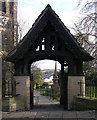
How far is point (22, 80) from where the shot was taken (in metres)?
19.5

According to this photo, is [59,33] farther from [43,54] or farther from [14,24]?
[14,24]

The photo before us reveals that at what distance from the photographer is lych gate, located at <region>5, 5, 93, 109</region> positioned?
756 inches

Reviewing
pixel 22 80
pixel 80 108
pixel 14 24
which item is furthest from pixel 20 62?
pixel 14 24

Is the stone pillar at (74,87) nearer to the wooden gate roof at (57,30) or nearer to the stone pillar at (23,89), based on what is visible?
the wooden gate roof at (57,30)

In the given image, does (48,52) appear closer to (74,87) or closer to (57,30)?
(57,30)

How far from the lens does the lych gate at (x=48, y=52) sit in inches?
756

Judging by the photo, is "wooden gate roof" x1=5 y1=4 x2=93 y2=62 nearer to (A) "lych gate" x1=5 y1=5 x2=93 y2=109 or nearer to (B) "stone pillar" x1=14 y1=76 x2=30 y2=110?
(A) "lych gate" x1=5 y1=5 x2=93 y2=109

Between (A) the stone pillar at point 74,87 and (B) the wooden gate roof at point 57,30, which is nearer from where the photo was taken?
(B) the wooden gate roof at point 57,30

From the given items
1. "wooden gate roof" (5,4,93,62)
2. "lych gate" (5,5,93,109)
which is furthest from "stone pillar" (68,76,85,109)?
"wooden gate roof" (5,4,93,62)

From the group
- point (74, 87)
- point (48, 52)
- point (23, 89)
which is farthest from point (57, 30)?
point (23, 89)

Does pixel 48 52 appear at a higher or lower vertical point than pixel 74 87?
higher

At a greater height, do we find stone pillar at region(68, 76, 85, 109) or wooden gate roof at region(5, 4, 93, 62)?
wooden gate roof at region(5, 4, 93, 62)

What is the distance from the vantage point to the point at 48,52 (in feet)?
63.9

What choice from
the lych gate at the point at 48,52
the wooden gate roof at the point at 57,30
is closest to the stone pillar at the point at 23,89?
the lych gate at the point at 48,52
